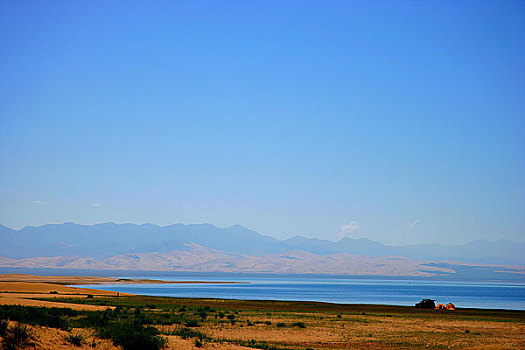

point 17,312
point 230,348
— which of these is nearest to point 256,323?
point 230,348

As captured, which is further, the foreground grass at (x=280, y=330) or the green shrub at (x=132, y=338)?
the foreground grass at (x=280, y=330)

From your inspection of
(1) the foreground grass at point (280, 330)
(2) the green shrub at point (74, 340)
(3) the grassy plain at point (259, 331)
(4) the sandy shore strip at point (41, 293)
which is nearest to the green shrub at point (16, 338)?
(3) the grassy plain at point (259, 331)

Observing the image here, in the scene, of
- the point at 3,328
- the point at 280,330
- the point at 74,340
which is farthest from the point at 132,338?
the point at 280,330

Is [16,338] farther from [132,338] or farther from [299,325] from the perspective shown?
[299,325]

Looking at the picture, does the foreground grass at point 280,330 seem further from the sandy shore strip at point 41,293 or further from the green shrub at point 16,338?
the sandy shore strip at point 41,293

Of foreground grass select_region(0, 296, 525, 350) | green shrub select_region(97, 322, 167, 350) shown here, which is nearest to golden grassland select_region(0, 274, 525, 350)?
foreground grass select_region(0, 296, 525, 350)

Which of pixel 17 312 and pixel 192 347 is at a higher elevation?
pixel 17 312

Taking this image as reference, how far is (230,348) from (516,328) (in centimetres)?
2596

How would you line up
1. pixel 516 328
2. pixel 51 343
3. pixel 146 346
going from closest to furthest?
pixel 51 343, pixel 146 346, pixel 516 328

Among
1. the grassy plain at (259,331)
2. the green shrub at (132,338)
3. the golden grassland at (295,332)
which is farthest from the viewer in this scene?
the golden grassland at (295,332)

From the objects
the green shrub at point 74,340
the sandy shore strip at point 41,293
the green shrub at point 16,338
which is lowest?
the sandy shore strip at point 41,293

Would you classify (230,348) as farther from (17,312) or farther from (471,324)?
(471,324)

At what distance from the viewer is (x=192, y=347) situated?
1992cm

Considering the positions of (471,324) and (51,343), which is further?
(471,324)
